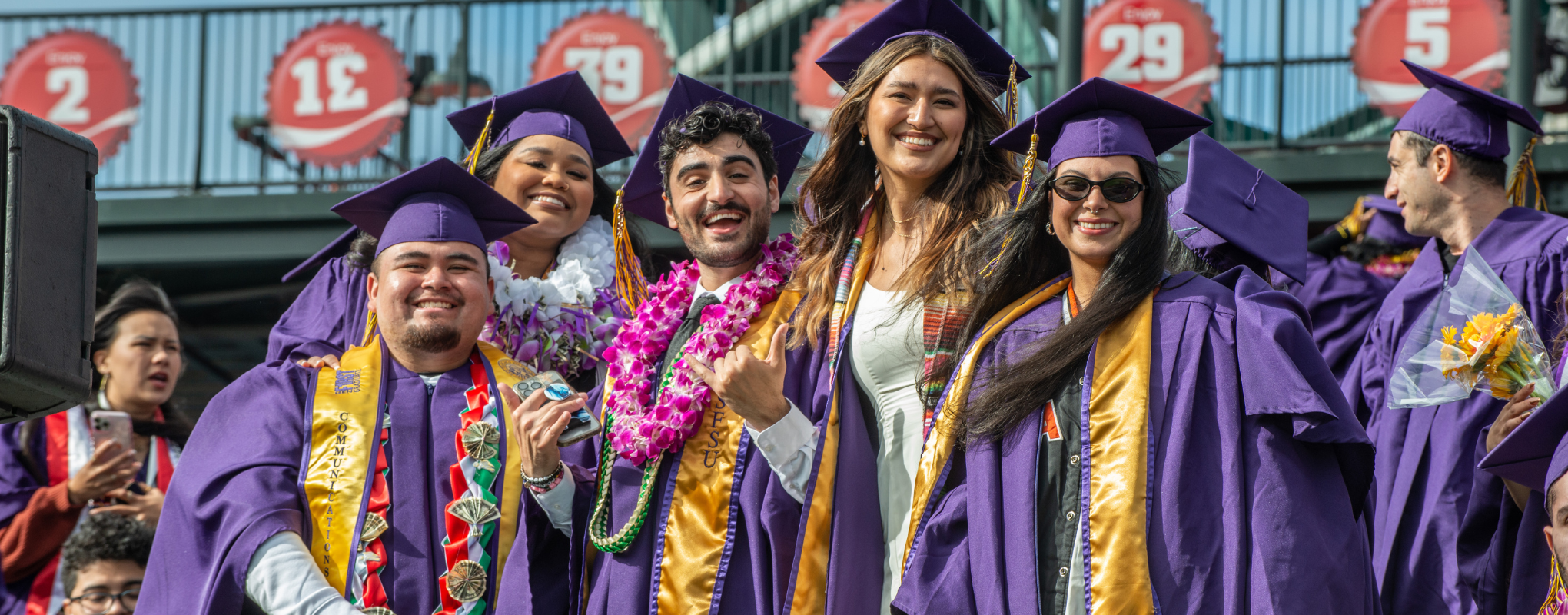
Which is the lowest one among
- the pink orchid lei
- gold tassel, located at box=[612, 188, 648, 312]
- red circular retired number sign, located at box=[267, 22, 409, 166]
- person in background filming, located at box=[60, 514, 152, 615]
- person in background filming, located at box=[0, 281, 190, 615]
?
person in background filming, located at box=[60, 514, 152, 615]

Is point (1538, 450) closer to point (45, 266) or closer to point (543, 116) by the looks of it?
point (45, 266)

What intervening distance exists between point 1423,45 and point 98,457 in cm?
684

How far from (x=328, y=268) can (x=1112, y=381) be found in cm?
301

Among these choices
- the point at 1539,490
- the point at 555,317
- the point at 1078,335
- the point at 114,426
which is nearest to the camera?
the point at 1078,335

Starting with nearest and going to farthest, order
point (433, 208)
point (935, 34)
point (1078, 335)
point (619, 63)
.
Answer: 1. point (1078, 335)
2. point (935, 34)
3. point (433, 208)
4. point (619, 63)

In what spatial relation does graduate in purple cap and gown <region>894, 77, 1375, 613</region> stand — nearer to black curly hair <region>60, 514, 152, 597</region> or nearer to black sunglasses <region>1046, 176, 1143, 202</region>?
black sunglasses <region>1046, 176, 1143, 202</region>

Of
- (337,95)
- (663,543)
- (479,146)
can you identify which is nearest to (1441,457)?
(663,543)

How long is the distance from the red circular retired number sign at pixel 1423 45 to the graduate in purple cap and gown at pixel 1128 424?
5.36 metres

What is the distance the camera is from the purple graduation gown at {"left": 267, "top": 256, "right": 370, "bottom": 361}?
485 cm

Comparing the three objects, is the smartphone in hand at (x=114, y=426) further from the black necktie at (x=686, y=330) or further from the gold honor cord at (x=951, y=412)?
the gold honor cord at (x=951, y=412)

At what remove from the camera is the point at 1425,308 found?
4863 millimetres

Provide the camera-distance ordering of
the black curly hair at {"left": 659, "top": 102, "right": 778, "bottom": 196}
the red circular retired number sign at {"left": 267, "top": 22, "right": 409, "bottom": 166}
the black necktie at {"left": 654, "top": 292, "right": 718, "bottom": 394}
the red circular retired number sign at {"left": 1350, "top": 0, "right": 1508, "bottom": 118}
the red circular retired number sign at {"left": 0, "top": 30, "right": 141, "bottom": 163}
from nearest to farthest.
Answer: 1. the black necktie at {"left": 654, "top": 292, "right": 718, "bottom": 394}
2. the black curly hair at {"left": 659, "top": 102, "right": 778, "bottom": 196}
3. the red circular retired number sign at {"left": 1350, "top": 0, "right": 1508, "bottom": 118}
4. the red circular retired number sign at {"left": 267, "top": 22, "right": 409, "bottom": 166}
5. the red circular retired number sign at {"left": 0, "top": 30, "right": 141, "bottom": 163}

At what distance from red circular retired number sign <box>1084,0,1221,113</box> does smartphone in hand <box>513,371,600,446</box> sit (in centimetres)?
529

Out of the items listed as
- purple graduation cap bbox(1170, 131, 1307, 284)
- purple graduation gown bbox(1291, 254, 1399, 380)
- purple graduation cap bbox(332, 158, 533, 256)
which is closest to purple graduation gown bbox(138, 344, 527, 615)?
purple graduation cap bbox(332, 158, 533, 256)
